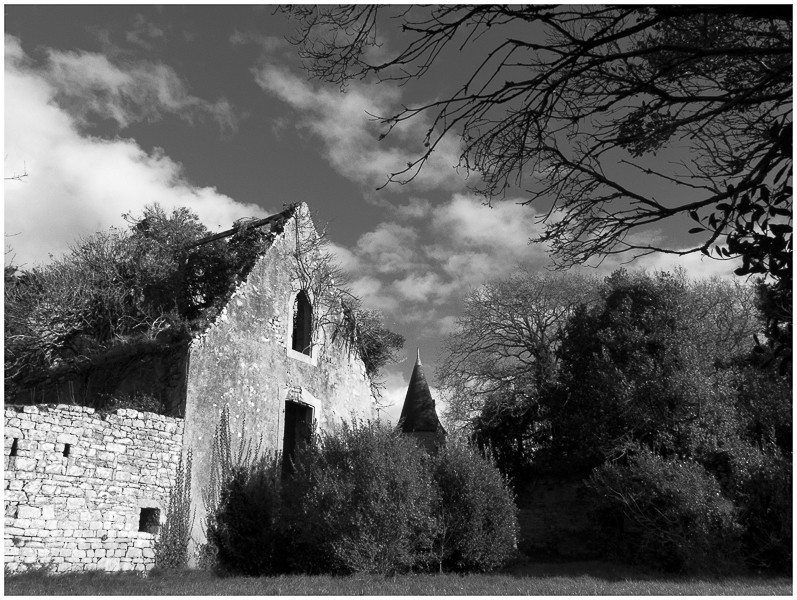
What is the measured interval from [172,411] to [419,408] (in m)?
14.2

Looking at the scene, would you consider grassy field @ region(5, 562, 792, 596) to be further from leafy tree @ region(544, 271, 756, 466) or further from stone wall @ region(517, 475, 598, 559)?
stone wall @ region(517, 475, 598, 559)

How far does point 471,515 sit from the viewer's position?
12555mm

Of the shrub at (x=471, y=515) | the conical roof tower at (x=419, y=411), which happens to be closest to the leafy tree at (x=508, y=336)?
the conical roof tower at (x=419, y=411)

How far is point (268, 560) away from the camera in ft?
40.7

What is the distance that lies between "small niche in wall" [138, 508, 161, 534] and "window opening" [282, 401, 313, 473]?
358cm

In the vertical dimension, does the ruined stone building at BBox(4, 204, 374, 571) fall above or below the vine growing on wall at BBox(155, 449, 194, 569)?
above

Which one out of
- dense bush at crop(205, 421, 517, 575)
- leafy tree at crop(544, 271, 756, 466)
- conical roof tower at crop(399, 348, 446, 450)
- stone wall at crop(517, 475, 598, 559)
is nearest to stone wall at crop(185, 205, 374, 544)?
dense bush at crop(205, 421, 517, 575)

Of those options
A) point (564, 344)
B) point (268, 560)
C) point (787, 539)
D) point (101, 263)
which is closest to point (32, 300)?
point (101, 263)

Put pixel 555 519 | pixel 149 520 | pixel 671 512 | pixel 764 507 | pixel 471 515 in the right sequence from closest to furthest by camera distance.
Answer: pixel 149 520
pixel 471 515
pixel 671 512
pixel 764 507
pixel 555 519

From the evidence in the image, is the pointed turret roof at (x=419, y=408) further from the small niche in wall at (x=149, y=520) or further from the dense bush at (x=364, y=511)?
the small niche in wall at (x=149, y=520)

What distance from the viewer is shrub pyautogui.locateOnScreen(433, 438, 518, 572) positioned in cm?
1243

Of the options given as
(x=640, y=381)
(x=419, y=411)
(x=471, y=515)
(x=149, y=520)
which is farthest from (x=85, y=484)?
(x=419, y=411)

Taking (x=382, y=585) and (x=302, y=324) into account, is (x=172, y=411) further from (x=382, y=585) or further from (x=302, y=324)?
(x=382, y=585)

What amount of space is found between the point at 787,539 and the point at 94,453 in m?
13.6
